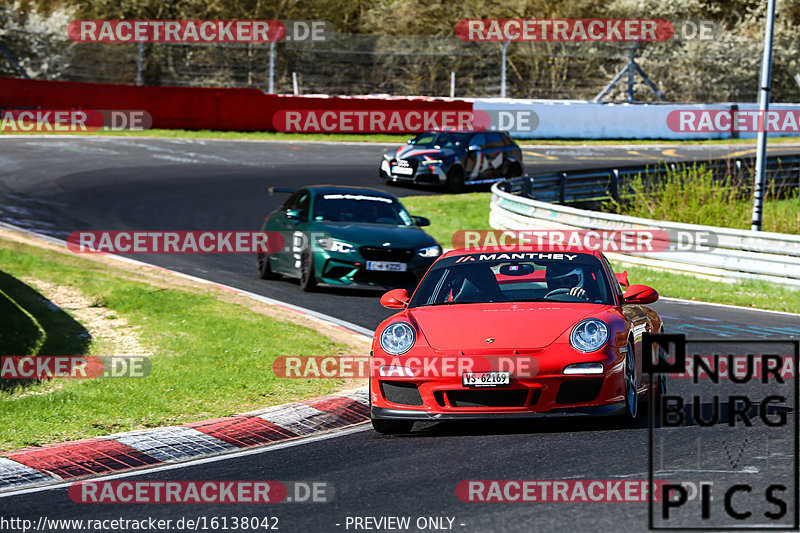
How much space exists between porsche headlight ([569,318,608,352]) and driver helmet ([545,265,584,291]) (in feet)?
2.94

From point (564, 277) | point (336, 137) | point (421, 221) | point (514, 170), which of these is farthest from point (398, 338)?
point (336, 137)

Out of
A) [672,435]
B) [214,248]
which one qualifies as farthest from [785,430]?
[214,248]

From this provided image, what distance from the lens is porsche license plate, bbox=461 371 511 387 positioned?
745cm

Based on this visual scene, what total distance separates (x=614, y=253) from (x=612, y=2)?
3832 cm

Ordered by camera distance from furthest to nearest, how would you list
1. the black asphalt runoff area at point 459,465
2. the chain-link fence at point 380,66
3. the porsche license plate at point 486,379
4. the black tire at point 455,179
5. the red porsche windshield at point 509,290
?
the chain-link fence at point 380,66 < the black tire at point 455,179 < the red porsche windshield at point 509,290 < the porsche license plate at point 486,379 < the black asphalt runoff area at point 459,465

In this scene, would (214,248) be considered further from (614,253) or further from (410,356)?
(410,356)

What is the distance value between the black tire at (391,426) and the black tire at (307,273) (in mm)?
7225

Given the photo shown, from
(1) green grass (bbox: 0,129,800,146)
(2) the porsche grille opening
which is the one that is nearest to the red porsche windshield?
(2) the porsche grille opening

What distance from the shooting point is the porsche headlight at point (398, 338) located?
7875mm

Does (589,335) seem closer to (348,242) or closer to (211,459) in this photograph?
(211,459)

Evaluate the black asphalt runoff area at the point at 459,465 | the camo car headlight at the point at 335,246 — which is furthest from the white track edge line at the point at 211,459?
the camo car headlight at the point at 335,246

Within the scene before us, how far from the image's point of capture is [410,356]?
7.78 metres

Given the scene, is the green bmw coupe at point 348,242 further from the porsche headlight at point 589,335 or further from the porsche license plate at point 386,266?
the porsche headlight at point 589,335

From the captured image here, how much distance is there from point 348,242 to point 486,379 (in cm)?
759
